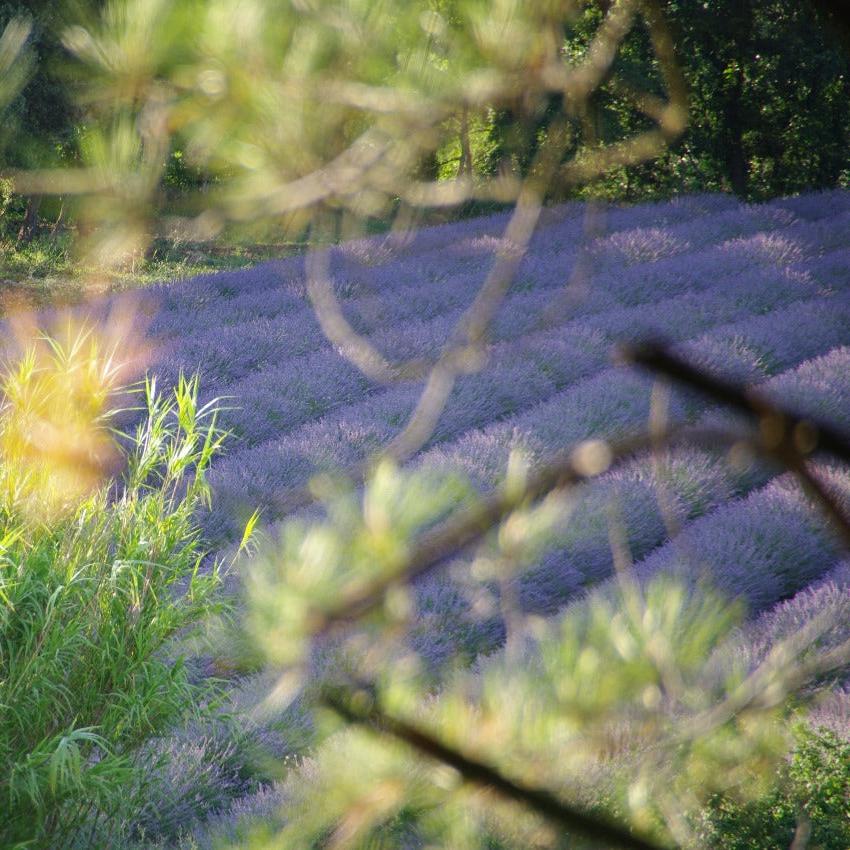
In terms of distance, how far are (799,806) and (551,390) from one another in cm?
397

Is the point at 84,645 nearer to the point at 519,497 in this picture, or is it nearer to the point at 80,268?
the point at 519,497

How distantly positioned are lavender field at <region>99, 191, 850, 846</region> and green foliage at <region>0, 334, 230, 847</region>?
31cm

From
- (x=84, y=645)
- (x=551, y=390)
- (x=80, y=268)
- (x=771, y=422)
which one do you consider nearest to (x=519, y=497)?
(x=771, y=422)

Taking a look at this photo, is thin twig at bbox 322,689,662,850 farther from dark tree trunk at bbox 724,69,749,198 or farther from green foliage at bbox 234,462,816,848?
dark tree trunk at bbox 724,69,749,198

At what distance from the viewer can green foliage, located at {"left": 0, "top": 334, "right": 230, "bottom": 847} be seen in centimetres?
205

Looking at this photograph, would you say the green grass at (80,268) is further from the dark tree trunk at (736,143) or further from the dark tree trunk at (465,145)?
the dark tree trunk at (465,145)

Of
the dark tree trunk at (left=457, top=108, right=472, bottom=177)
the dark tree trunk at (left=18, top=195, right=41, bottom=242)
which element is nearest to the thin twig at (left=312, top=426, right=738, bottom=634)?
the dark tree trunk at (left=457, top=108, right=472, bottom=177)

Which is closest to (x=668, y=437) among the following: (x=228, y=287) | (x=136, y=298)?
(x=136, y=298)

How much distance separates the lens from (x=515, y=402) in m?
5.53

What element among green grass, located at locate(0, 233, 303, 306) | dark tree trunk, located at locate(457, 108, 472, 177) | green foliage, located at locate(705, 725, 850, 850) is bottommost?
green foliage, located at locate(705, 725, 850, 850)

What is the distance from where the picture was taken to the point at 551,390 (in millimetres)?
5703

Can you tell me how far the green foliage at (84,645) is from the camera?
2.05 m

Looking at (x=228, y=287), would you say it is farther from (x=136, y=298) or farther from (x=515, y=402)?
(x=515, y=402)

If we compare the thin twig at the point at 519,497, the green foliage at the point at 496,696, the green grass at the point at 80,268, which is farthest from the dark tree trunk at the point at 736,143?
the thin twig at the point at 519,497
